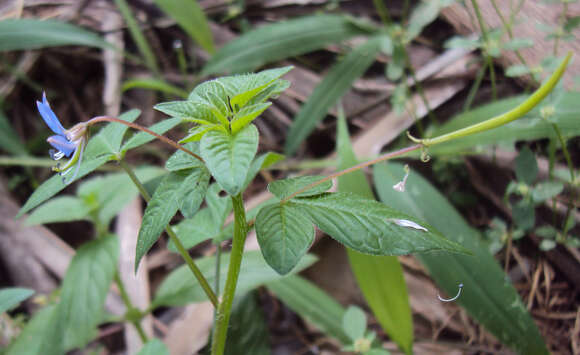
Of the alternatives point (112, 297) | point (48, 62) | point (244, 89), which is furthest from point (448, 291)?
point (48, 62)

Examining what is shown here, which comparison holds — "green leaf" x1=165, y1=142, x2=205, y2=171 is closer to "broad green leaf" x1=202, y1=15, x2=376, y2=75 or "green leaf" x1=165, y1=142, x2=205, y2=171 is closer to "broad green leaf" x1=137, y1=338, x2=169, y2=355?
"broad green leaf" x1=137, y1=338, x2=169, y2=355

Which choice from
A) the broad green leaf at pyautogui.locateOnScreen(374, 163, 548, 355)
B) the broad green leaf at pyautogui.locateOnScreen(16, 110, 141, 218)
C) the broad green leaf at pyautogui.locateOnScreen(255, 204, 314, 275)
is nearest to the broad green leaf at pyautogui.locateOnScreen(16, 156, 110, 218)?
the broad green leaf at pyautogui.locateOnScreen(16, 110, 141, 218)

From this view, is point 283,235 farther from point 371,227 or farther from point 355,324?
point 355,324

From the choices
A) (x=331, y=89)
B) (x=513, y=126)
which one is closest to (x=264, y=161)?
(x=513, y=126)

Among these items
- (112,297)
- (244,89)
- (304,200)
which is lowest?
(112,297)

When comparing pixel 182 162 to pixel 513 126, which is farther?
pixel 513 126

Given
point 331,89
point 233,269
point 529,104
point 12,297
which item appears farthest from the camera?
point 331,89

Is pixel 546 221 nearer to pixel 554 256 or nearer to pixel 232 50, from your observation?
pixel 554 256
